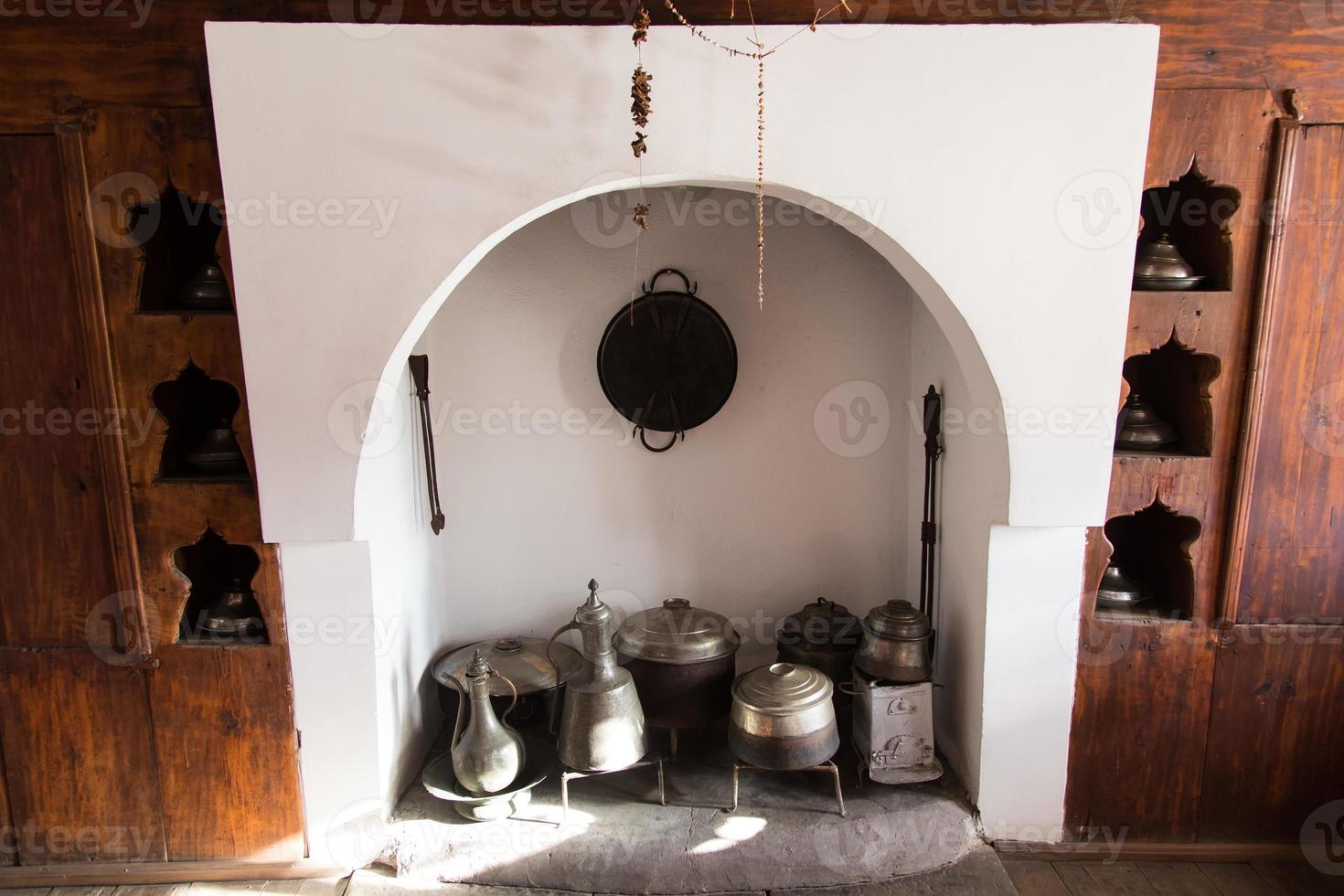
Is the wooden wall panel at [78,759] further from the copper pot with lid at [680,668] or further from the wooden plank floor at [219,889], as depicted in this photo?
the copper pot with lid at [680,668]

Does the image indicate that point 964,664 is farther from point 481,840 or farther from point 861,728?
point 481,840

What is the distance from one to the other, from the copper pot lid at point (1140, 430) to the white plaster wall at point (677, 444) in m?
0.69

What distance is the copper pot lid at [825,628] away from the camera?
2.45m

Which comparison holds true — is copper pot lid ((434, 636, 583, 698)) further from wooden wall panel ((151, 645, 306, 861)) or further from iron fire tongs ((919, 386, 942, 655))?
iron fire tongs ((919, 386, 942, 655))

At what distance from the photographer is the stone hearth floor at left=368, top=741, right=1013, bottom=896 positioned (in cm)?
201

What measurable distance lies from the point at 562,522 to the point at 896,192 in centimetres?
153

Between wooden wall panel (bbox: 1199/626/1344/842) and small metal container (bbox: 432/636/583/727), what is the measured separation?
5.91ft

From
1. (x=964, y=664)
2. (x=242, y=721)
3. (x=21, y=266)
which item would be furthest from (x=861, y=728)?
(x=21, y=266)

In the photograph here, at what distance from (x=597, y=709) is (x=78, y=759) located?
1389 mm

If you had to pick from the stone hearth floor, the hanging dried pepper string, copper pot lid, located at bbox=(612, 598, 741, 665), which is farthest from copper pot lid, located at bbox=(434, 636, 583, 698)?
the hanging dried pepper string

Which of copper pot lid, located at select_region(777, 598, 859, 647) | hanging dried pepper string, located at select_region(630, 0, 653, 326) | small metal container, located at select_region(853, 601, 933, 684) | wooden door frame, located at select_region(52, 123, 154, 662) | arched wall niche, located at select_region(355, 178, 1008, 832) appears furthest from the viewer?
arched wall niche, located at select_region(355, 178, 1008, 832)

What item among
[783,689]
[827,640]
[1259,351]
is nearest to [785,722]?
[783,689]

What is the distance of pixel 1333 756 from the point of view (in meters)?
2.11

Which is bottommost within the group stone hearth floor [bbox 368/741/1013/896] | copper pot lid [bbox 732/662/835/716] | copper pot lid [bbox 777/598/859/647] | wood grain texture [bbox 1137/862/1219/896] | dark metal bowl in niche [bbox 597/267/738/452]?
wood grain texture [bbox 1137/862/1219/896]
